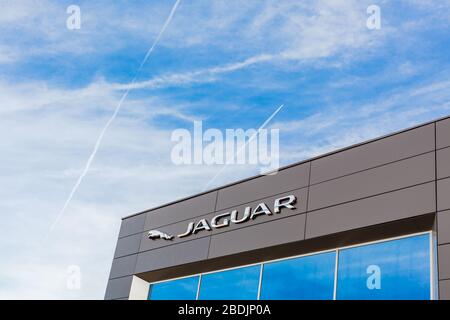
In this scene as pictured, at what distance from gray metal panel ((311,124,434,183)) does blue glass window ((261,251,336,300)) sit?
146 centimetres

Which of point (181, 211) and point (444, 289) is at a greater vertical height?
point (181, 211)

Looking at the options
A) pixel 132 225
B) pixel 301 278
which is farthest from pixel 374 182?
pixel 132 225

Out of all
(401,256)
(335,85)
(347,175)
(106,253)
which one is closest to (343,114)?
(335,85)

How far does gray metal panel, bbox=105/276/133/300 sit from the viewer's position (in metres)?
14.4

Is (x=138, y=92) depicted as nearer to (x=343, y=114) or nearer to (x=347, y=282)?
(x=343, y=114)

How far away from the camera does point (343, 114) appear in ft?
42.4

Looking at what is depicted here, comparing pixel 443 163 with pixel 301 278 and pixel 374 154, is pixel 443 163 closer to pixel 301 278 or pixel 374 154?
pixel 374 154

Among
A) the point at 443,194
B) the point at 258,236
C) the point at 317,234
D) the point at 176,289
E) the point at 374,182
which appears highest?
the point at 374,182

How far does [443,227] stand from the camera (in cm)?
967

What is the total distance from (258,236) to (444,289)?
12.9ft

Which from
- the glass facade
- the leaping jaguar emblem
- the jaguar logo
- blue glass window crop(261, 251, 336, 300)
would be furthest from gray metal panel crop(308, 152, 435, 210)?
the leaping jaguar emblem

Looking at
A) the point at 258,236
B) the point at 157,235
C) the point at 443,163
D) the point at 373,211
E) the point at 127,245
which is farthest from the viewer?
the point at 127,245

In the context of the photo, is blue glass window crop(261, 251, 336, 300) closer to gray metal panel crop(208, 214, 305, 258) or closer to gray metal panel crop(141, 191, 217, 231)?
gray metal panel crop(208, 214, 305, 258)

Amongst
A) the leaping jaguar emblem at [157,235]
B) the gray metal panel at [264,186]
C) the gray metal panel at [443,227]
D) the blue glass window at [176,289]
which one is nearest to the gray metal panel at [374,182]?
the gray metal panel at [264,186]
